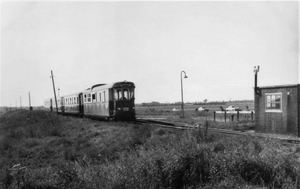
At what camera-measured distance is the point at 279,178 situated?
223 inches

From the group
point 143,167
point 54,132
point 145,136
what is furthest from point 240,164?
point 54,132

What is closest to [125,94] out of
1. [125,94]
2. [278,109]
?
[125,94]

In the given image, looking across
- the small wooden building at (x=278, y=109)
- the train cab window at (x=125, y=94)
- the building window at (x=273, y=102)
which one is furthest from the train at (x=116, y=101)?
the building window at (x=273, y=102)

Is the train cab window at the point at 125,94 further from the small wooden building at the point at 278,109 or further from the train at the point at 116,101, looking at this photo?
the small wooden building at the point at 278,109

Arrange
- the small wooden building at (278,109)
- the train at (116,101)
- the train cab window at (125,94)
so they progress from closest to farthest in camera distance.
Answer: the small wooden building at (278,109) → the train at (116,101) → the train cab window at (125,94)

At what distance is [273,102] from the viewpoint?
51.7 feet

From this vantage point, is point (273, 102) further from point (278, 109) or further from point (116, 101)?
point (116, 101)

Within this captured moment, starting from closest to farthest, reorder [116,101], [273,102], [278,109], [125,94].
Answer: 1. [278,109]
2. [273,102]
3. [116,101]
4. [125,94]

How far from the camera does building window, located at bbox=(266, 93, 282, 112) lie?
15.2 metres

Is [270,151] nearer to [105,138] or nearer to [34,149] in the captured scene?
[105,138]

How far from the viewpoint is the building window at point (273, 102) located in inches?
599

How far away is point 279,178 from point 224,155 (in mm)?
1385

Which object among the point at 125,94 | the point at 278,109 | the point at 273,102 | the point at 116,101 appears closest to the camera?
the point at 278,109

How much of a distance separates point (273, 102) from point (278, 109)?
582mm
